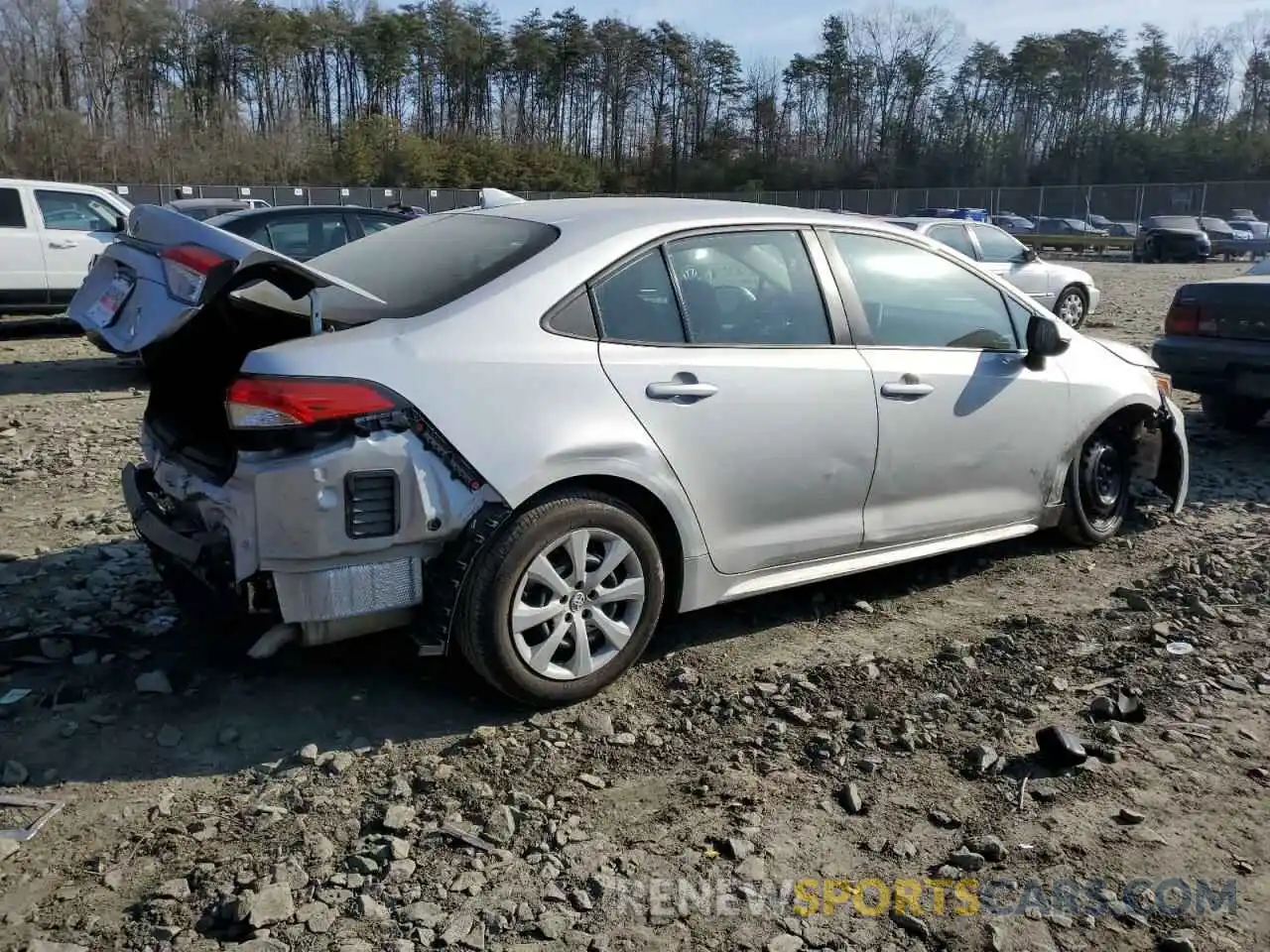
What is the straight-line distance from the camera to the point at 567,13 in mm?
78375

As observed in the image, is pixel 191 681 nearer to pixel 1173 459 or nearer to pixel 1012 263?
pixel 1173 459

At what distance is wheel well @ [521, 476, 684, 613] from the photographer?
358 centimetres

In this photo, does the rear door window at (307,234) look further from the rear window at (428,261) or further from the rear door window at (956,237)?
the rear door window at (956,237)

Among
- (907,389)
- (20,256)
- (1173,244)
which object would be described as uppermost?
(907,389)

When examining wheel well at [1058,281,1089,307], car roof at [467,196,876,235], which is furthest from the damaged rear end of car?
wheel well at [1058,281,1089,307]

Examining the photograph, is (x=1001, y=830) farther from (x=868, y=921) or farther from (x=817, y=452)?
(x=817, y=452)

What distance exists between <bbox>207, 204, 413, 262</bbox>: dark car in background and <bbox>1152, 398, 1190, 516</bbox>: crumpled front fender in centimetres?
733

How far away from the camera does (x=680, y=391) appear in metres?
3.76

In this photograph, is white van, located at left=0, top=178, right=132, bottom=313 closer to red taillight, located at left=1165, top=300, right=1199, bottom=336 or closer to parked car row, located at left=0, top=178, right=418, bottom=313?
parked car row, located at left=0, top=178, right=418, bottom=313

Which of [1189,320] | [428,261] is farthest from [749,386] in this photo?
[1189,320]

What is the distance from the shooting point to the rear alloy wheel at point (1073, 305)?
15.2m

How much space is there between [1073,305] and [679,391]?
13.4 metres

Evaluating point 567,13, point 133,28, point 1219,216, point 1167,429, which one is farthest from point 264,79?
point 1167,429

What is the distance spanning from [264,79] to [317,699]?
71438 millimetres
